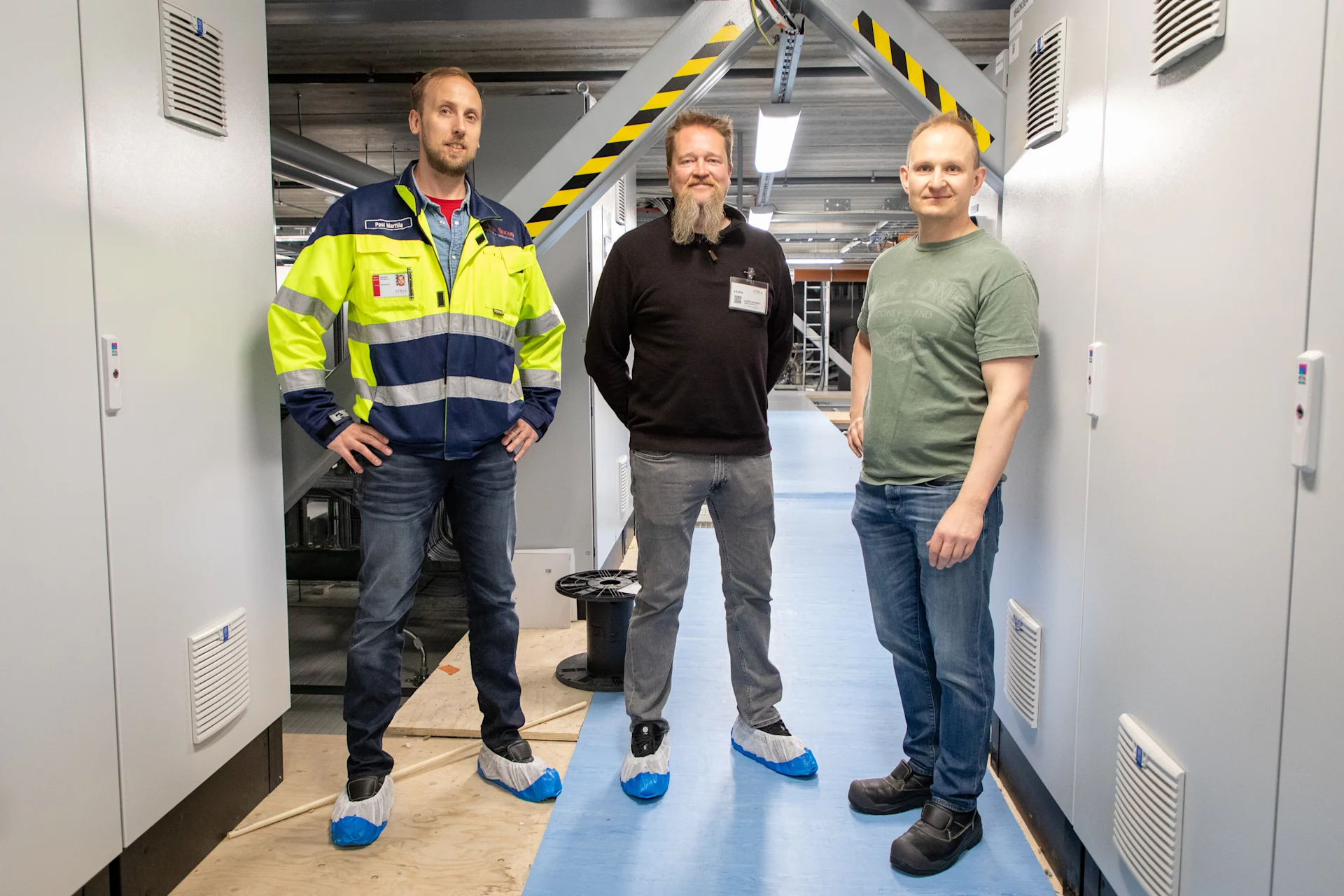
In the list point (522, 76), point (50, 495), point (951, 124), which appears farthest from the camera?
point (522, 76)

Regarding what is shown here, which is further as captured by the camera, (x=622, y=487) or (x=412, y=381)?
(x=622, y=487)

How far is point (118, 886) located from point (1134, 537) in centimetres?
218

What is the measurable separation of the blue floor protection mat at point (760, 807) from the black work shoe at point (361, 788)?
47 cm

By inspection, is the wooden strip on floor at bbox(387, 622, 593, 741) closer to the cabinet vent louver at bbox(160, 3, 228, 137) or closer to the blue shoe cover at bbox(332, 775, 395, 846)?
the blue shoe cover at bbox(332, 775, 395, 846)

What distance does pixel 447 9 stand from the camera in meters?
3.20

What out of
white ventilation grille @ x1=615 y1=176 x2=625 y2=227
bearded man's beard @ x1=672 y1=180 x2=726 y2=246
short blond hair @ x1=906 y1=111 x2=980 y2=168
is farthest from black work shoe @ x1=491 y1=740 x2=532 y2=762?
white ventilation grille @ x1=615 y1=176 x2=625 y2=227

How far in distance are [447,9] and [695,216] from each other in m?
1.71

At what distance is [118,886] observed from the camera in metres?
1.77

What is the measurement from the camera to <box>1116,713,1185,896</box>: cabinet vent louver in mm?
1458

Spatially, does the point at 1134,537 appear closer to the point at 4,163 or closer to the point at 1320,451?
the point at 1320,451

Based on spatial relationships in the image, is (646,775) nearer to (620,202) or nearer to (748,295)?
(748,295)

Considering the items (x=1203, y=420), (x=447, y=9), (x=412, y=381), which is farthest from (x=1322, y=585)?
(x=447, y=9)

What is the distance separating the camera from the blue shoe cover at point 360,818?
6.83 ft

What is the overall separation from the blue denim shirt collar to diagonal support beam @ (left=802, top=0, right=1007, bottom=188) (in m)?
1.29
